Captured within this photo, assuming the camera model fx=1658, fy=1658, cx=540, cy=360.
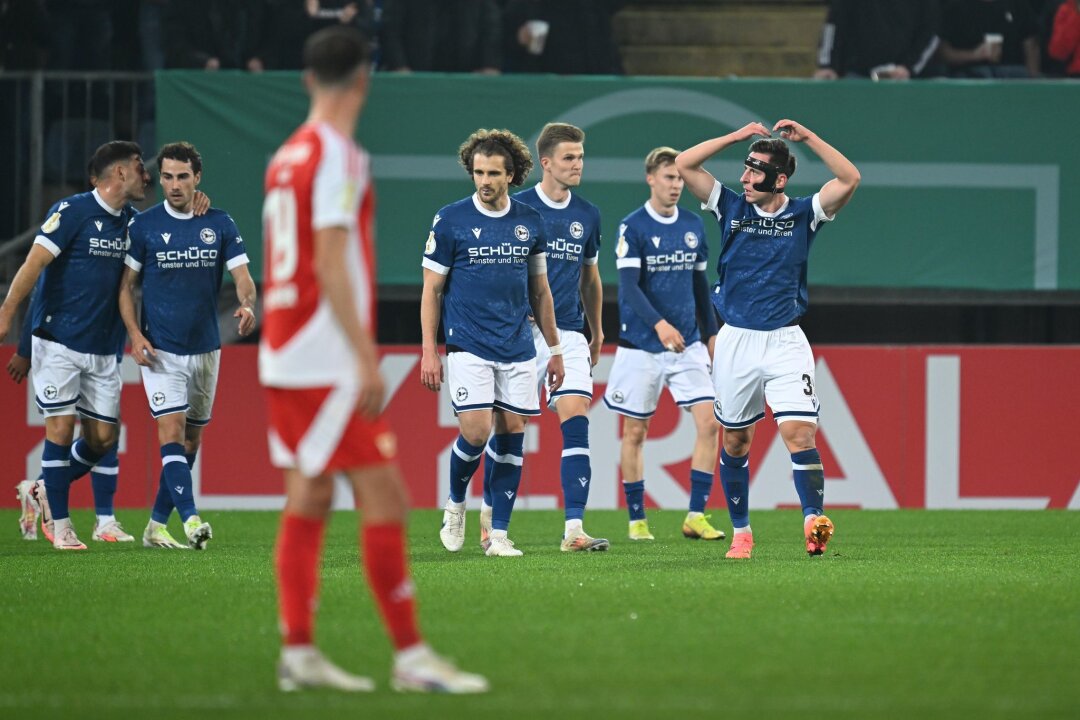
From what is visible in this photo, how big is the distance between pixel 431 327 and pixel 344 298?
4.26 metres

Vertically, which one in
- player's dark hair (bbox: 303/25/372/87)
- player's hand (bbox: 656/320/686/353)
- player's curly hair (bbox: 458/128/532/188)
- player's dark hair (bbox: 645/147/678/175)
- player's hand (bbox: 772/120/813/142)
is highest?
player's dark hair (bbox: 645/147/678/175)

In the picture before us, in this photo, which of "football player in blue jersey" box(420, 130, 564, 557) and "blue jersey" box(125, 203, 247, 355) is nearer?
"football player in blue jersey" box(420, 130, 564, 557)

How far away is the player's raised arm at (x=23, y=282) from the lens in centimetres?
952

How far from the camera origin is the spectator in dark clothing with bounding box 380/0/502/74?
577 inches

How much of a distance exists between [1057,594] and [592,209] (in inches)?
159

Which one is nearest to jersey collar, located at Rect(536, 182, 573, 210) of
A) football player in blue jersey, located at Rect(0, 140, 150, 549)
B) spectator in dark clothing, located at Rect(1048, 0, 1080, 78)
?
football player in blue jersey, located at Rect(0, 140, 150, 549)

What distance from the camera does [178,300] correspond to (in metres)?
9.87

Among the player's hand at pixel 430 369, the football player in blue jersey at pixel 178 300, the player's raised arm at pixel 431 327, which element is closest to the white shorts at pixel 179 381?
the football player in blue jersey at pixel 178 300

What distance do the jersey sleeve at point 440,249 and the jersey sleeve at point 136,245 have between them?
Answer: 1.87 metres

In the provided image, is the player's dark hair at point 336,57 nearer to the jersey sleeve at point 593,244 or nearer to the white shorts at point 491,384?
the white shorts at point 491,384

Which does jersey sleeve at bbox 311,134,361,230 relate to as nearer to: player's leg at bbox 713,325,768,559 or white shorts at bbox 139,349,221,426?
A: player's leg at bbox 713,325,768,559

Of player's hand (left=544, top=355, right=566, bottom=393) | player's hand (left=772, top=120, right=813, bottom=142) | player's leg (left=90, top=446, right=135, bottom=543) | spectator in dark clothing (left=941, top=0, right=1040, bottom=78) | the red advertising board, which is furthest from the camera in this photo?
spectator in dark clothing (left=941, top=0, right=1040, bottom=78)

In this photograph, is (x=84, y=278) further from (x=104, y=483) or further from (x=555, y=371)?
(x=555, y=371)

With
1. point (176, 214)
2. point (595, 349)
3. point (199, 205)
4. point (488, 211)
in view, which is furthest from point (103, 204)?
point (595, 349)
